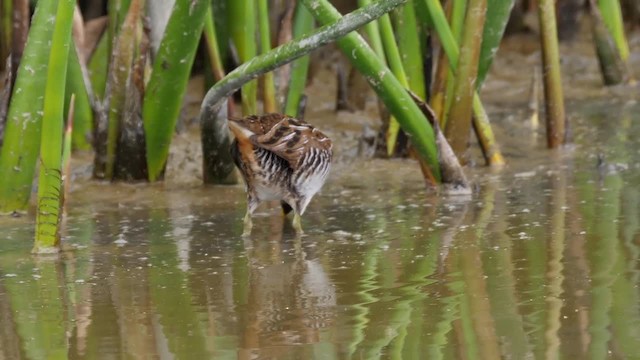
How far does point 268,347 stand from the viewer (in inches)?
123

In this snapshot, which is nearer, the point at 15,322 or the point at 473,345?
the point at 473,345

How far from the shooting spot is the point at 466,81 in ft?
17.8

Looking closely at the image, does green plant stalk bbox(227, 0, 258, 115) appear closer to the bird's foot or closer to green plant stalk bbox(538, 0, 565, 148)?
the bird's foot

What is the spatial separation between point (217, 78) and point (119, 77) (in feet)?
1.27

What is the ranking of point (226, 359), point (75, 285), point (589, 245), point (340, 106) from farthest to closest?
point (340, 106) < point (589, 245) < point (75, 285) < point (226, 359)

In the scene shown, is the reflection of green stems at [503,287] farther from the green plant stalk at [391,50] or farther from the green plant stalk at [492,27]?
the green plant stalk at [492,27]

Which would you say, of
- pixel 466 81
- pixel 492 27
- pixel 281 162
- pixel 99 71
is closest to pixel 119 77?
pixel 99 71

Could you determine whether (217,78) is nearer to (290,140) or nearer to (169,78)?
(169,78)

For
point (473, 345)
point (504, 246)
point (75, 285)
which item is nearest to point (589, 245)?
point (504, 246)

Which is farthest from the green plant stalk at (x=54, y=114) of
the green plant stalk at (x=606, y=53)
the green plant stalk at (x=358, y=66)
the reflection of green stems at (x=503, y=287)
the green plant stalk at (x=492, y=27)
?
the green plant stalk at (x=606, y=53)

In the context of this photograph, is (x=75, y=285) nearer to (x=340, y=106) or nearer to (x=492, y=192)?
(x=492, y=192)

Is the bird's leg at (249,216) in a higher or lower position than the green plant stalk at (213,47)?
lower

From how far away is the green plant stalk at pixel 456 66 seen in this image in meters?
5.25

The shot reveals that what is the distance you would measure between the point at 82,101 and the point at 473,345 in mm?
2984
